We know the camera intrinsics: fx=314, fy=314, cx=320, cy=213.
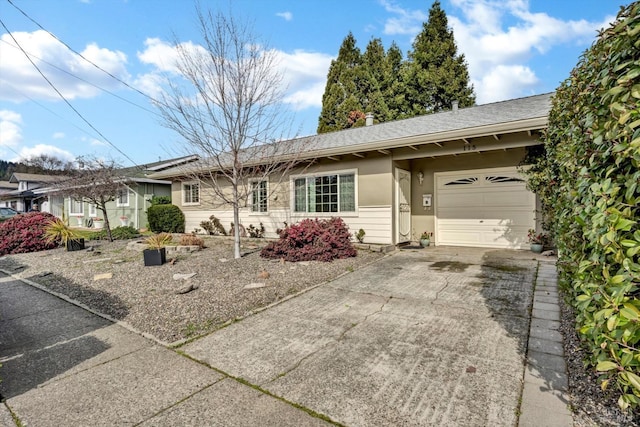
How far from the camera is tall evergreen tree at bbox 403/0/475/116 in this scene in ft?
64.3

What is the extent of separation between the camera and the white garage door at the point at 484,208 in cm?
821

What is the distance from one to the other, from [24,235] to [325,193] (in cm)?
985

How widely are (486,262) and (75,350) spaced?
7.09 meters

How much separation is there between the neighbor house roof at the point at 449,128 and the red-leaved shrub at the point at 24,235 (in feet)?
17.7

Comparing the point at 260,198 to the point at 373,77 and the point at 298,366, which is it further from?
the point at 373,77


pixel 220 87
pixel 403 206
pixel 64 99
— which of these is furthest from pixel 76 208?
pixel 403 206

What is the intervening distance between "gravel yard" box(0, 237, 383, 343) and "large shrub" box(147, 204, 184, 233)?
4175 mm

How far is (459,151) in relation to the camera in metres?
8.01

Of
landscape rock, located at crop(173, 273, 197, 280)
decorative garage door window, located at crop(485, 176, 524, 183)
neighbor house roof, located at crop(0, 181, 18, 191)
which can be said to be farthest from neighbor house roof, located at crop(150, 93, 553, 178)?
neighbor house roof, located at crop(0, 181, 18, 191)

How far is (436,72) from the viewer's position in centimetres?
1981

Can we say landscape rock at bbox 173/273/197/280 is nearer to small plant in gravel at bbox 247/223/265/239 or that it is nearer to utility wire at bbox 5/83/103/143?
small plant in gravel at bbox 247/223/265/239

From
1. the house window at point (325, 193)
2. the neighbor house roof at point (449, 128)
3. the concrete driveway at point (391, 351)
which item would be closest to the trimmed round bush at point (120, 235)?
the neighbor house roof at point (449, 128)

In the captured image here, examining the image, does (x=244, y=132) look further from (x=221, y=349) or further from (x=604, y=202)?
(x=604, y=202)

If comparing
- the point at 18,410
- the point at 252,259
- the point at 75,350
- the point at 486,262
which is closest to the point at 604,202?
the point at 18,410
